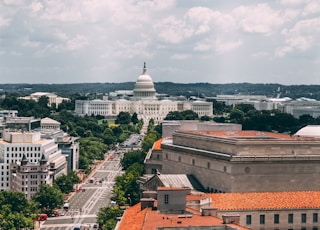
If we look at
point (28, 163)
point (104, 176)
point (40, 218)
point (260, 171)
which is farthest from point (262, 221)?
point (104, 176)

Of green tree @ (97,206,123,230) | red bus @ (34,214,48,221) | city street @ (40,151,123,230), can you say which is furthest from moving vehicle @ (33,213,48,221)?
green tree @ (97,206,123,230)

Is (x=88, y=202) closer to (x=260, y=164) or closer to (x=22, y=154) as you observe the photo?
(x=22, y=154)

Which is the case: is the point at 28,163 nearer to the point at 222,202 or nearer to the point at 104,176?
the point at 104,176

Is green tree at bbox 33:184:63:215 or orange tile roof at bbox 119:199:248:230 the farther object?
green tree at bbox 33:184:63:215

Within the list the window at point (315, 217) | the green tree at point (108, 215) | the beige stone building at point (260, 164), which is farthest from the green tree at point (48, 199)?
the window at point (315, 217)

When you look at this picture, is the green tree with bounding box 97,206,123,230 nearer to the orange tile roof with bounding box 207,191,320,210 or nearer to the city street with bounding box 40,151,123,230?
the city street with bounding box 40,151,123,230

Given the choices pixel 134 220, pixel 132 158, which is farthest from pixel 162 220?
pixel 132 158

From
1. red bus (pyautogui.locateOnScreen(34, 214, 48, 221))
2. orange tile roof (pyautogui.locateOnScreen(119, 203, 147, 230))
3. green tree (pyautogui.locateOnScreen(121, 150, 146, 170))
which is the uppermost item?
orange tile roof (pyautogui.locateOnScreen(119, 203, 147, 230))

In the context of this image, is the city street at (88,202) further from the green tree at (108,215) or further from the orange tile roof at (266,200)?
the orange tile roof at (266,200)
